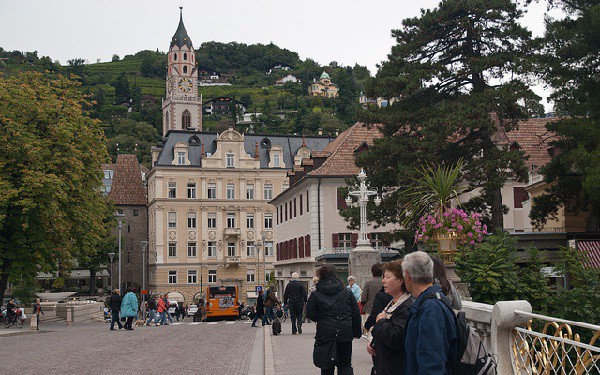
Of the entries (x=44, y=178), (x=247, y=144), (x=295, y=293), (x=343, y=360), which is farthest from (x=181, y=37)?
(x=343, y=360)

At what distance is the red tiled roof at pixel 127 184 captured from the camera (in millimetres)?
95250

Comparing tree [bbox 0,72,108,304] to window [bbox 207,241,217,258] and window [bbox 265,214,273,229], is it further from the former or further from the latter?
window [bbox 265,214,273,229]

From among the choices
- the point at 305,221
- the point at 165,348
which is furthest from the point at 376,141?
the point at 305,221

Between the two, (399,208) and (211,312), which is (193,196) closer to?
(211,312)

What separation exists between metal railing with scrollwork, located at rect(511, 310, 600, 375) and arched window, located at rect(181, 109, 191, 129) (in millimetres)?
126451

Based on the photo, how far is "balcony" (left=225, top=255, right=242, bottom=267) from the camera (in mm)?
85875

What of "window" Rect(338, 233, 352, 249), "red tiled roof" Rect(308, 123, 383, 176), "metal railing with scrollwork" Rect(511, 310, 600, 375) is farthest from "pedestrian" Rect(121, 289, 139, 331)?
"metal railing with scrollwork" Rect(511, 310, 600, 375)

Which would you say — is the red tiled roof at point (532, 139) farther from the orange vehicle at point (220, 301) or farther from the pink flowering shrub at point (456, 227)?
the pink flowering shrub at point (456, 227)

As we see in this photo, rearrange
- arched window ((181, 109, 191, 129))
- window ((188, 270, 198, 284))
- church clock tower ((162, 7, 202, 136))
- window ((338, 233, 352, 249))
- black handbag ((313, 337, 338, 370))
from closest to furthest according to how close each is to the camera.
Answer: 1. black handbag ((313, 337, 338, 370))
2. window ((338, 233, 352, 249))
3. window ((188, 270, 198, 284))
4. arched window ((181, 109, 191, 129))
5. church clock tower ((162, 7, 202, 136))

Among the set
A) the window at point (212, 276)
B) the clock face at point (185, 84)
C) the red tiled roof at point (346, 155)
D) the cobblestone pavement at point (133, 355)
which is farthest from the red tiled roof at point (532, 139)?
the clock face at point (185, 84)

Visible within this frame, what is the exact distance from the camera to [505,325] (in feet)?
25.0

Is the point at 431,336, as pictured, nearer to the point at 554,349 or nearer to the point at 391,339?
the point at 391,339

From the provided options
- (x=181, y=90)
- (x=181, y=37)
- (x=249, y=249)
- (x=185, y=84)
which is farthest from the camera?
(x=181, y=37)

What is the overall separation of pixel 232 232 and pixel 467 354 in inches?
3224
